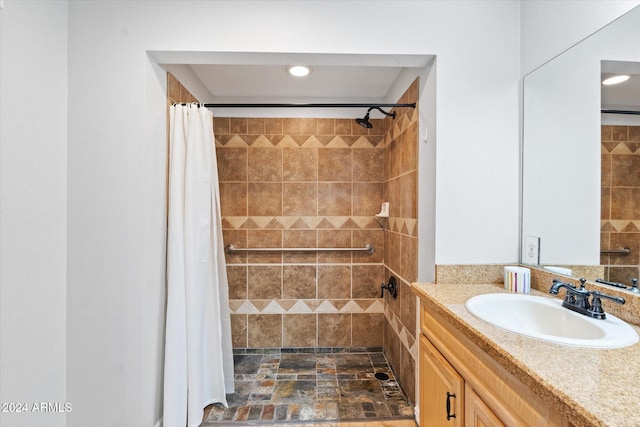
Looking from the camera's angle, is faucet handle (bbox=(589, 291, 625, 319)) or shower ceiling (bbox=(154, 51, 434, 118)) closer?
faucet handle (bbox=(589, 291, 625, 319))

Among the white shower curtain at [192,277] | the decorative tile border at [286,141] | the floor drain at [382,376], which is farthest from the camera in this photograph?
the decorative tile border at [286,141]

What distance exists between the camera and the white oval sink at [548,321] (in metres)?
0.82

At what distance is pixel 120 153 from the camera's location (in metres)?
1.47

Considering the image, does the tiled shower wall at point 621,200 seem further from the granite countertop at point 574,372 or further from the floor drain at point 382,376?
the floor drain at point 382,376

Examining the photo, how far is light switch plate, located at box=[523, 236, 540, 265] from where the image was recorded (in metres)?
1.44

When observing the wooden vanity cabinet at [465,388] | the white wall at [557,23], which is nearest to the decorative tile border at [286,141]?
the white wall at [557,23]

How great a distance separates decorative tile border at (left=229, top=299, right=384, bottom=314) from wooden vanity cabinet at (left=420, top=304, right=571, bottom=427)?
4.15 feet

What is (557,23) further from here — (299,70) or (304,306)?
(304,306)

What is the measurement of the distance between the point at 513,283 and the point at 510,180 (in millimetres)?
549

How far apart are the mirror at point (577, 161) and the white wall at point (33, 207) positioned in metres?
2.33

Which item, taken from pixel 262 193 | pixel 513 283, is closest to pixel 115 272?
pixel 262 193

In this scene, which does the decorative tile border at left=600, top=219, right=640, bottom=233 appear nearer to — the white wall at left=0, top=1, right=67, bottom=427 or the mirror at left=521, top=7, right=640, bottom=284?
the mirror at left=521, top=7, right=640, bottom=284

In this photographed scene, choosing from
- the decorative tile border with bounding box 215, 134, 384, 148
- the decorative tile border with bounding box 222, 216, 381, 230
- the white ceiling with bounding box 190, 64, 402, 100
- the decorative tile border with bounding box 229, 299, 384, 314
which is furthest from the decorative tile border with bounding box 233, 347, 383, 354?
the white ceiling with bounding box 190, 64, 402, 100

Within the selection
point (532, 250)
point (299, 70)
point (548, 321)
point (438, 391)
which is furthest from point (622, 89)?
point (299, 70)
